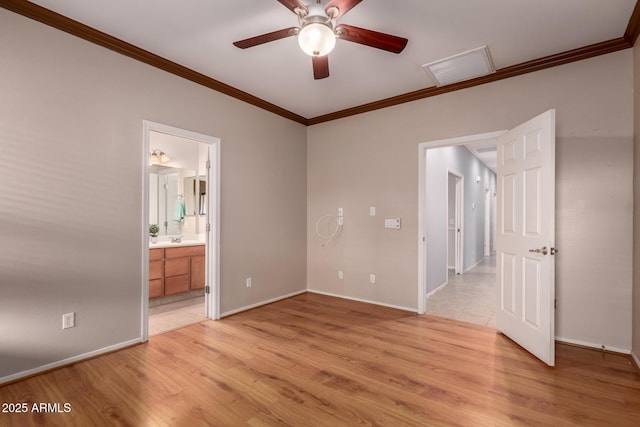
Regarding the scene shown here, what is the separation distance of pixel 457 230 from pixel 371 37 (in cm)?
521

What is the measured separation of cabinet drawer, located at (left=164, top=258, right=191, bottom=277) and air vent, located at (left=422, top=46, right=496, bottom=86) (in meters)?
3.90

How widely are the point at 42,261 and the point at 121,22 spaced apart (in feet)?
6.44

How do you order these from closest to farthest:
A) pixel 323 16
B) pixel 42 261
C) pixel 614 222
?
1. pixel 323 16
2. pixel 42 261
3. pixel 614 222

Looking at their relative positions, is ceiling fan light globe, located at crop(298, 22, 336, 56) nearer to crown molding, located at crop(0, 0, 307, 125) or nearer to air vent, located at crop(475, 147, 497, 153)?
crown molding, located at crop(0, 0, 307, 125)

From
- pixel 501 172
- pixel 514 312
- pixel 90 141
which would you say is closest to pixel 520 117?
pixel 501 172

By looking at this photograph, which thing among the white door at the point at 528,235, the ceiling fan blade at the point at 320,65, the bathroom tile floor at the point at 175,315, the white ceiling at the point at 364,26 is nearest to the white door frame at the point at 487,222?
the white door at the point at 528,235

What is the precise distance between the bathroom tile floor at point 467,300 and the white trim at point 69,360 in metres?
3.28

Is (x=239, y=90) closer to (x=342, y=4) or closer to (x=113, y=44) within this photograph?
(x=113, y=44)

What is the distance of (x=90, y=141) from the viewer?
2.54 m

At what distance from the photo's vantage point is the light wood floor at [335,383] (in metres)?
1.81

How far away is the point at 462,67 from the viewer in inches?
122

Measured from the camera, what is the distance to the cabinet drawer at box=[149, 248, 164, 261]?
3984 mm

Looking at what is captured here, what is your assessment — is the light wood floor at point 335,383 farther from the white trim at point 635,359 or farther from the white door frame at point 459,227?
the white door frame at point 459,227

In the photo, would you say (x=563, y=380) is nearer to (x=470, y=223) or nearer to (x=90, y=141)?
(x=90, y=141)
